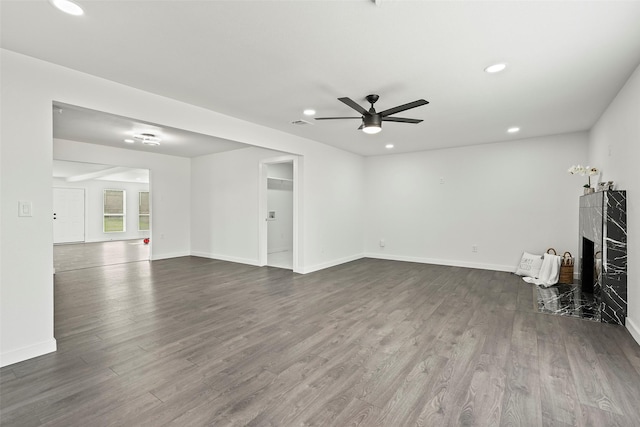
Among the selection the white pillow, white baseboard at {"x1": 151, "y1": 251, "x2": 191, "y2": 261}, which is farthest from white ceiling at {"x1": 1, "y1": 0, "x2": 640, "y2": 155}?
white baseboard at {"x1": 151, "y1": 251, "x2": 191, "y2": 261}

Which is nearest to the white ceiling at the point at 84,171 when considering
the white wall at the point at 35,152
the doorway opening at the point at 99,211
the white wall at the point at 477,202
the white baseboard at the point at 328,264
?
the doorway opening at the point at 99,211

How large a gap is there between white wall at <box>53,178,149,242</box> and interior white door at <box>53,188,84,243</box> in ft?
0.47

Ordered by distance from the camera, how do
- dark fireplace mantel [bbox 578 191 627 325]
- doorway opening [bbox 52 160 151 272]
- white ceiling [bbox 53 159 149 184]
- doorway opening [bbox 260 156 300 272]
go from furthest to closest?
1. doorway opening [bbox 52 160 151 272]
2. white ceiling [bbox 53 159 149 184]
3. doorway opening [bbox 260 156 300 272]
4. dark fireplace mantel [bbox 578 191 627 325]

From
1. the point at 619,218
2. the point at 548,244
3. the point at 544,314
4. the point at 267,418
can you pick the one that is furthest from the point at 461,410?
the point at 548,244

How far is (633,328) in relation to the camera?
292cm

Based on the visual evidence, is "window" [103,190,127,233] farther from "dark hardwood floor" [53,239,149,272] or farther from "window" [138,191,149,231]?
"dark hardwood floor" [53,239,149,272]

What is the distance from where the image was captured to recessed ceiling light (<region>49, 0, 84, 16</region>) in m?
1.95

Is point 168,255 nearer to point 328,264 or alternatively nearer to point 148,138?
point 148,138

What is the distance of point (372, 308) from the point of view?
3.81 m

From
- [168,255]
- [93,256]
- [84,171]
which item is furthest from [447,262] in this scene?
[84,171]

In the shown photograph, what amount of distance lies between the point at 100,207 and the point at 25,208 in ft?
34.5

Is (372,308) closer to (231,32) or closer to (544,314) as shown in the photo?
(544,314)

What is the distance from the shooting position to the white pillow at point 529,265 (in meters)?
5.35

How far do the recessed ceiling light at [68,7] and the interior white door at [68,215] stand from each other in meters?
11.0
